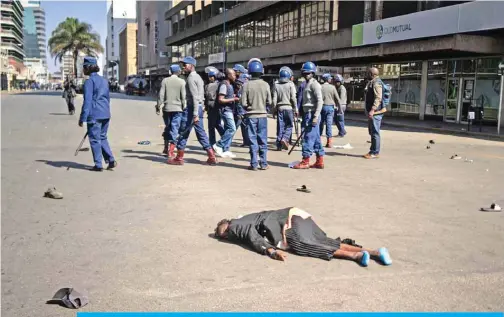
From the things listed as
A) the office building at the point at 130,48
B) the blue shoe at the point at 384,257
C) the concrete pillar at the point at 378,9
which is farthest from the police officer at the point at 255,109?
the office building at the point at 130,48

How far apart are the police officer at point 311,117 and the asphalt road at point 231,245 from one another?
1.27 ft

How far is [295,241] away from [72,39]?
90.6 m

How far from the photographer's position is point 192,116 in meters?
9.45

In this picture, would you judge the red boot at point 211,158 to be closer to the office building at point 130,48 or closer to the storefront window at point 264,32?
the storefront window at point 264,32

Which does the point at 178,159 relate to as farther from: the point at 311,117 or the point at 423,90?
the point at 423,90

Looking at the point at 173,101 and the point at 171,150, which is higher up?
the point at 173,101

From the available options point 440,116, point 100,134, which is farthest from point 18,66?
point 100,134

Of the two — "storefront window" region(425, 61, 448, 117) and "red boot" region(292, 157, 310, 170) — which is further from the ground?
"storefront window" region(425, 61, 448, 117)

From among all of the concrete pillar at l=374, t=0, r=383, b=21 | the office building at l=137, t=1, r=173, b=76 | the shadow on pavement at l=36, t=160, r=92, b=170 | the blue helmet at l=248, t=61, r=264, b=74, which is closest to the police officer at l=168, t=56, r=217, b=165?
the blue helmet at l=248, t=61, r=264, b=74

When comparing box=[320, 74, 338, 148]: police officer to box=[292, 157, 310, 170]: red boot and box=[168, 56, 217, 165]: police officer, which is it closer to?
box=[292, 157, 310, 170]: red boot

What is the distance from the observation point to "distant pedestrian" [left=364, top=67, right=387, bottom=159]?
34.5ft

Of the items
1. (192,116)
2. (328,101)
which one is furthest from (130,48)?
(192,116)

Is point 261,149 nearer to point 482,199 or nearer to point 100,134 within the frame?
point 100,134

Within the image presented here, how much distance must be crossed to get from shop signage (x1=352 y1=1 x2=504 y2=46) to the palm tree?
2779 inches
